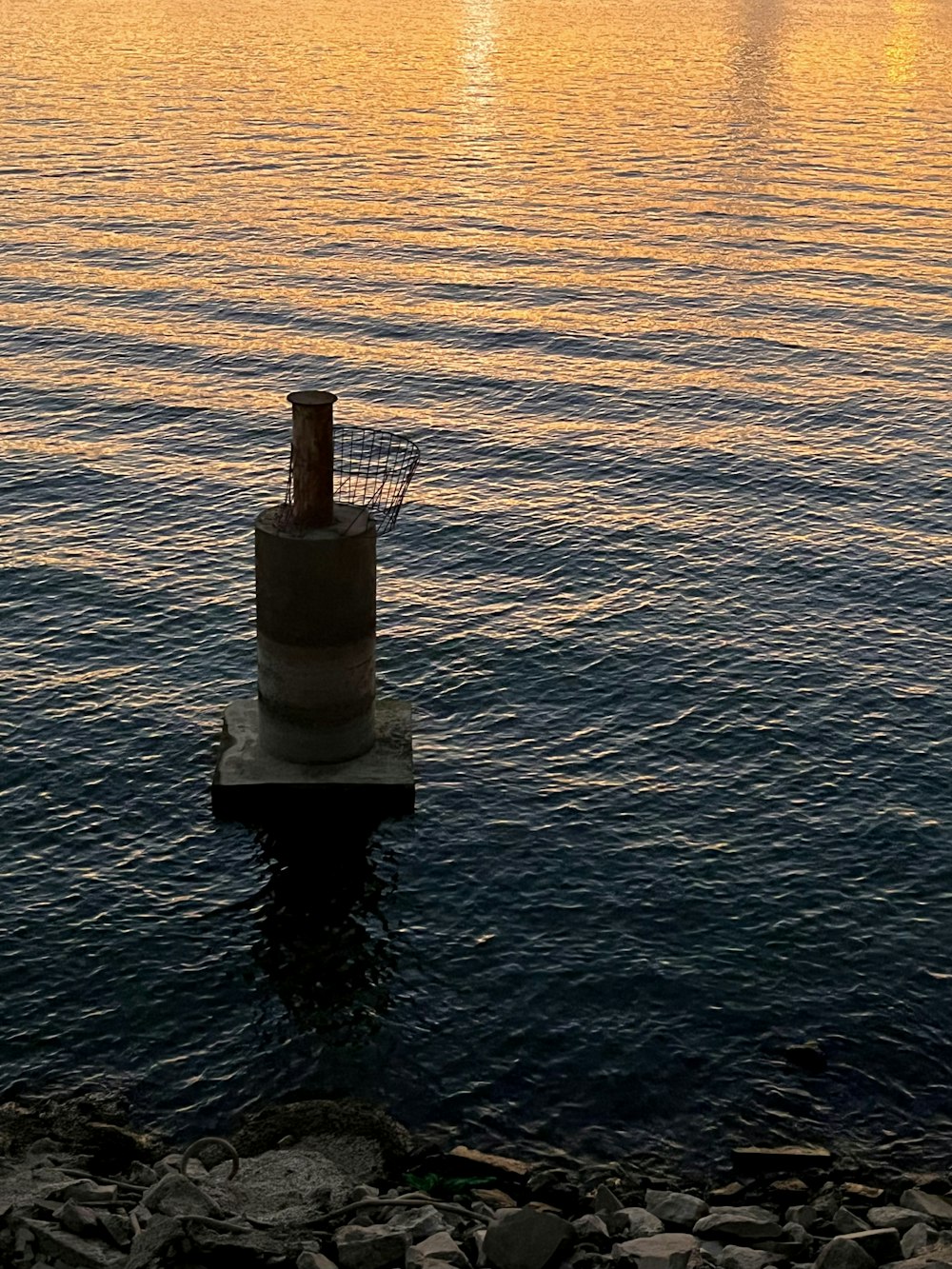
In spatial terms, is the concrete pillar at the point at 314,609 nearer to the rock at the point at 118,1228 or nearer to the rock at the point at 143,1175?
the rock at the point at 143,1175

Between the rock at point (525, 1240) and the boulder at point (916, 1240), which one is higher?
the rock at point (525, 1240)

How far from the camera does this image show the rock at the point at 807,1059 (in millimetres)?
30078

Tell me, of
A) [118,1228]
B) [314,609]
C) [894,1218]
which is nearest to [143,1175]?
[118,1228]

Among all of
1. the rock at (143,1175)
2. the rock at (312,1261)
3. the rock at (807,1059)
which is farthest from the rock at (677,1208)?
the rock at (143,1175)

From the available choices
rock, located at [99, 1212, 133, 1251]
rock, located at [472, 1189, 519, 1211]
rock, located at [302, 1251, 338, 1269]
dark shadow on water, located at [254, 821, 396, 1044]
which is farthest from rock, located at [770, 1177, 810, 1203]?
rock, located at [99, 1212, 133, 1251]

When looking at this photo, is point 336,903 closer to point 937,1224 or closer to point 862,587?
point 937,1224

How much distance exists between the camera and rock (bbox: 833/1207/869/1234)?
24.9 m

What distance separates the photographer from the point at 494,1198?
86.5ft

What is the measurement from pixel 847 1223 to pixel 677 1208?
2542mm

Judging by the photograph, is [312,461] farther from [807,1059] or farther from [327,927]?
[807,1059]

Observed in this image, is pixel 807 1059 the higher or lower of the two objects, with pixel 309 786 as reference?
lower

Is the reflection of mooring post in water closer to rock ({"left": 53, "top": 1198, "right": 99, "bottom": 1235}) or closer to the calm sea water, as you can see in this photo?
the calm sea water

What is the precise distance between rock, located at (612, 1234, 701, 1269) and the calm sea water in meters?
4.64

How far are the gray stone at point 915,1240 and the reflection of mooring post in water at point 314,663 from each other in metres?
16.4
